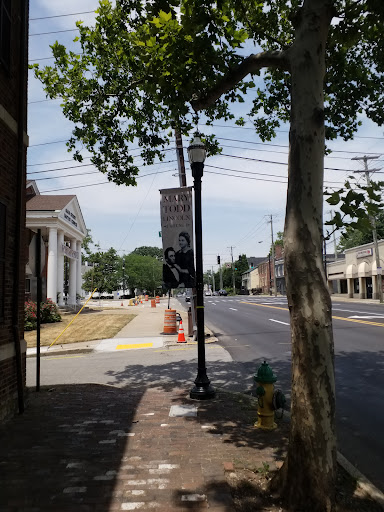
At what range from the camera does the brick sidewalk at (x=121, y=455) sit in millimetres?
3406

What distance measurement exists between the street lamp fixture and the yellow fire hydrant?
1.60 m

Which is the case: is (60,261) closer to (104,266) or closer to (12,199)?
(12,199)

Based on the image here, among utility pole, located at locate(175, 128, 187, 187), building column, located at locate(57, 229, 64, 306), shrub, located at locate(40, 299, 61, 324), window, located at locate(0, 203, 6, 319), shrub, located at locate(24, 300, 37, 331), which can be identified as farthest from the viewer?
building column, located at locate(57, 229, 64, 306)

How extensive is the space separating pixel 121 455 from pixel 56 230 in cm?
2362

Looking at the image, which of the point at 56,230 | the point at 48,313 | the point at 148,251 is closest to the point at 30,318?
the point at 48,313

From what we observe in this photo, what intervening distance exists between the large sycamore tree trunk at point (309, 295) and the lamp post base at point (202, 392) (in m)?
3.15

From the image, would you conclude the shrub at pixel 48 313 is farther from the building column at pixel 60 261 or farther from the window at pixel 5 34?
the window at pixel 5 34

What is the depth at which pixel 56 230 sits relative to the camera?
26219mm

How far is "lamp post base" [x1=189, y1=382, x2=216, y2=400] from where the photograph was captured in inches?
259

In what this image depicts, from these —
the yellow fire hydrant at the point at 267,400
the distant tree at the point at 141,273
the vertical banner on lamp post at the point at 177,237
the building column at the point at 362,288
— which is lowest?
the yellow fire hydrant at the point at 267,400

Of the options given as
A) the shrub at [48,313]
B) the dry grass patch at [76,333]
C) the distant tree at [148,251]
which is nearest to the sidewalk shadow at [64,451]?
the dry grass patch at [76,333]

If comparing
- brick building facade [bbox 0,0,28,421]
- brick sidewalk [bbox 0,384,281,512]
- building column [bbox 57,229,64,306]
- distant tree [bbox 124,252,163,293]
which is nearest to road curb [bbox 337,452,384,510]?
brick sidewalk [bbox 0,384,281,512]

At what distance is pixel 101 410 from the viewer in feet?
19.9

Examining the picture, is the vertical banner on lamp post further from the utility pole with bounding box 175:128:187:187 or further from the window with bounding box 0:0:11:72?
the utility pole with bounding box 175:128:187:187
